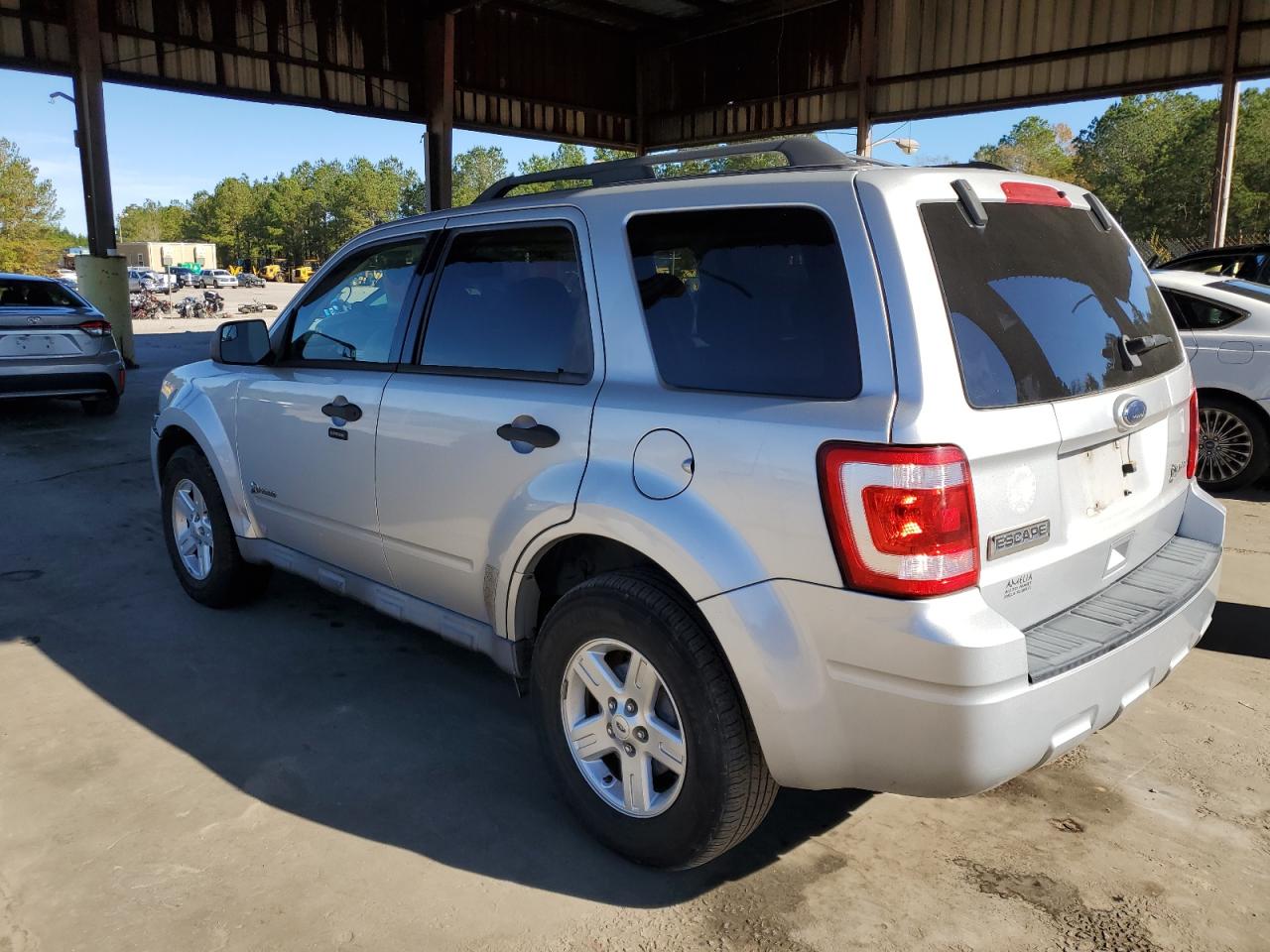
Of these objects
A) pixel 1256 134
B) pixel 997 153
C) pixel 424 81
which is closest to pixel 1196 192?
pixel 1256 134

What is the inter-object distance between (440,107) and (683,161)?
17051mm

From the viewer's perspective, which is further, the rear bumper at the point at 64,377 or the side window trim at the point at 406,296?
the rear bumper at the point at 64,377

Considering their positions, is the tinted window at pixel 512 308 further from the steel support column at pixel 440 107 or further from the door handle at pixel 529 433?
the steel support column at pixel 440 107

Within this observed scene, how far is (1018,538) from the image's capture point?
92.4 inches

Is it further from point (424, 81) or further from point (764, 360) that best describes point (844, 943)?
point (424, 81)

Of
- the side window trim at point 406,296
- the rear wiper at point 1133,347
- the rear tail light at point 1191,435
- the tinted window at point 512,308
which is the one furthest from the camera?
the side window trim at point 406,296

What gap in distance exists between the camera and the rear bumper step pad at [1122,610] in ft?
7.72

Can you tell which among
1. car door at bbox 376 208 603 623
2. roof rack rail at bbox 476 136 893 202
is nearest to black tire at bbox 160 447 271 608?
car door at bbox 376 208 603 623

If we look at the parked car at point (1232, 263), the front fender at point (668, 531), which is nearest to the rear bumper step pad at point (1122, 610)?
the front fender at point (668, 531)

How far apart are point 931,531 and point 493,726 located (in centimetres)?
209

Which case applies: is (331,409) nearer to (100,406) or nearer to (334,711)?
(334,711)

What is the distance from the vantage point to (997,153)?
7656cm

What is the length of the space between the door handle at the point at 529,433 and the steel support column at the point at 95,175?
14.2 meters

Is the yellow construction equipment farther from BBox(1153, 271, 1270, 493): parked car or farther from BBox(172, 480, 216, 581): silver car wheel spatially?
BBox(172, 480, 216, 581): silver car wheel
